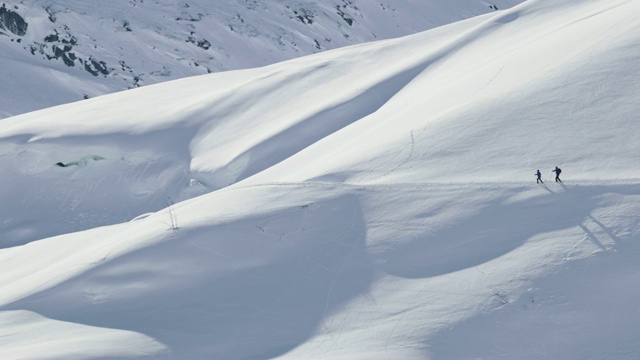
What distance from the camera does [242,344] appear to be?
29547mm

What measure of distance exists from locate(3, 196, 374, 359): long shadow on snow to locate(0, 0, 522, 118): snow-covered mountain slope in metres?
42.7

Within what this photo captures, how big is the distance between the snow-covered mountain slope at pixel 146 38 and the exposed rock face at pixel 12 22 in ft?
0.23

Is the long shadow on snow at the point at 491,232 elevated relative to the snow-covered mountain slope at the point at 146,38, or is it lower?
elevated

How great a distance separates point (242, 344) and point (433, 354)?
4.73 metres

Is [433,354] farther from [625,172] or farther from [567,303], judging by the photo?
[625,172]

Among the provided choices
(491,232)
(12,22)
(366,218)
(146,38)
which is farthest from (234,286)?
(146,38)

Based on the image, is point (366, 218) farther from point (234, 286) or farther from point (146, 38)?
point (146, 38)

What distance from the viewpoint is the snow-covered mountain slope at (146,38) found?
3209 inches

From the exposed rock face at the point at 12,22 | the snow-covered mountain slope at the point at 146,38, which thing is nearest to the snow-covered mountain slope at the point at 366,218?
the snow-covered mountain slope at the point at 146,38

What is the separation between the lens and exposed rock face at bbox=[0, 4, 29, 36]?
87.4 meters

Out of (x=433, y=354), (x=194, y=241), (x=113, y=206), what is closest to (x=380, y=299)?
(x=433, y=354)

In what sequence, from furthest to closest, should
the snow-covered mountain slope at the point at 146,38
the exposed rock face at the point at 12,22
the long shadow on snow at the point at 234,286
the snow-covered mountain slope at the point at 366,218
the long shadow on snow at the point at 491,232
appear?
1. the exposed rock face at the point at 12,22
2. the snow-covered mountain slope at the point at 146,38
3. the long shadow on snow at the point at 491,232
4. the long shadow on snow at the point at 234,286
5. the snow-covered mountain slope at the point at 366,218

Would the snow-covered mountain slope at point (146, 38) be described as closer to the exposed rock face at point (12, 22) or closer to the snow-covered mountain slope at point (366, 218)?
the exposed rock face at point (12, 22)

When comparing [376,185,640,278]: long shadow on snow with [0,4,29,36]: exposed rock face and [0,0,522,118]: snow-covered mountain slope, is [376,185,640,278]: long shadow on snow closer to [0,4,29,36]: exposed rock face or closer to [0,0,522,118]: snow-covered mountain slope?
[0,0,522,118]: snow-covered mountain slope
